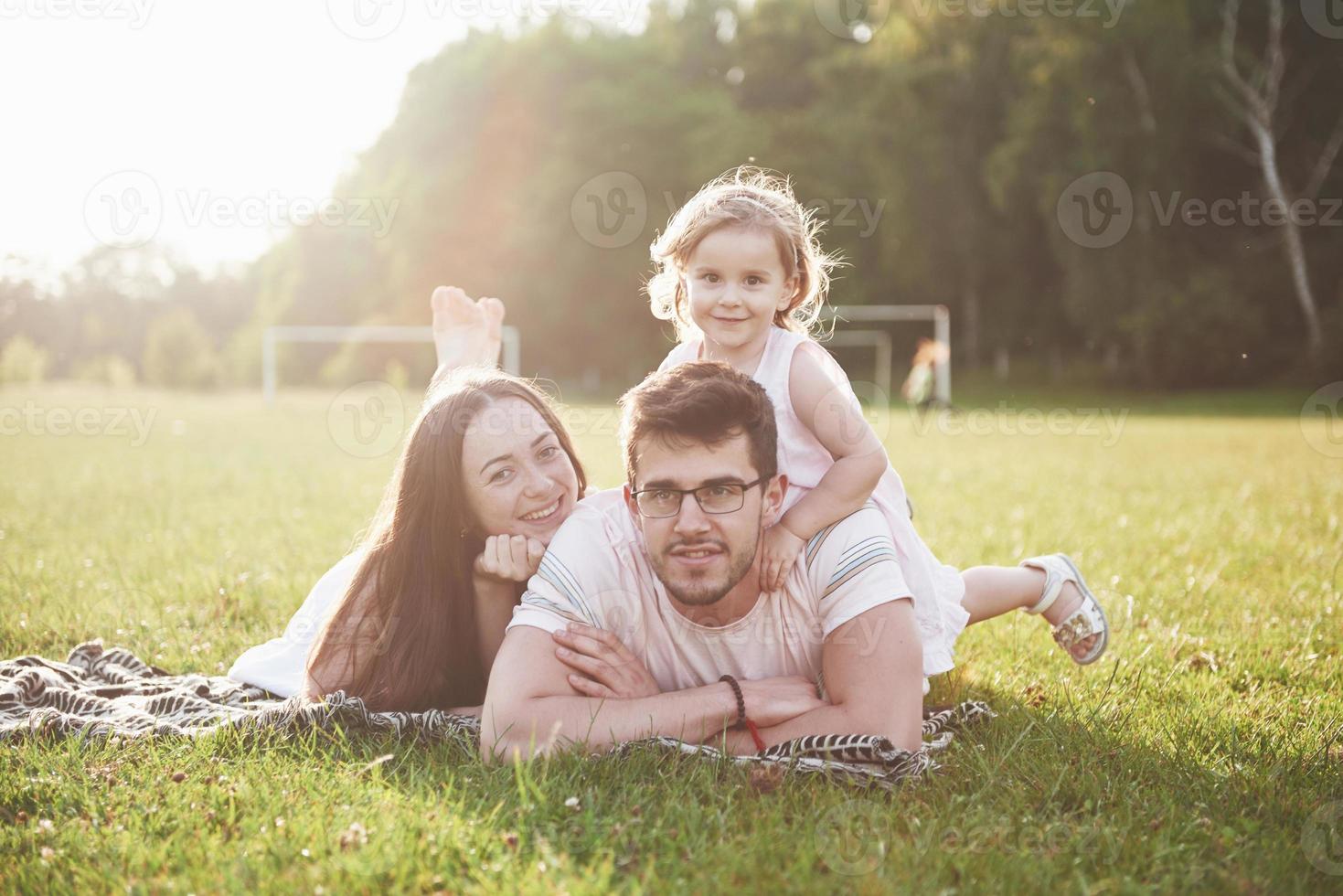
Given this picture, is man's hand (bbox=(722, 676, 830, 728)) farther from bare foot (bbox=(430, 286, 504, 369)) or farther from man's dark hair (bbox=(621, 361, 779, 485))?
bare foot (bbox=(430, 286, 504, 369))

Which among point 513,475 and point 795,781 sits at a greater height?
point 513,475

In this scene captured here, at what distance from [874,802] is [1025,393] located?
29754 millimetres


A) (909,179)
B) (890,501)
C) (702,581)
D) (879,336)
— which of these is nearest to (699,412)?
(702,581)

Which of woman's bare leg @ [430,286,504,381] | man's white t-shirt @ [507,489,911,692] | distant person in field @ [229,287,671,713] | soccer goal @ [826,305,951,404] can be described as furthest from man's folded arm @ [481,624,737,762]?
soccer goal @ [826,305,951,404]

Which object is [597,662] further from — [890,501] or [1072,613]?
[1072,613]

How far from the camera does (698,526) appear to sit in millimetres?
2959

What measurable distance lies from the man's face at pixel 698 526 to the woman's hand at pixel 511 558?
550mm

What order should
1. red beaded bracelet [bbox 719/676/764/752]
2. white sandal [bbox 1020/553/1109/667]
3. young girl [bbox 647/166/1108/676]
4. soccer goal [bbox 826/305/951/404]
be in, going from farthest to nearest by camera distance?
soccer goal [bbox 826/305/951/404], white sandal [bbox 1020/553/1109/667], young girl [bbox 647/166/1108/676], red beaded bracelet [bbox 719/676/764/752]

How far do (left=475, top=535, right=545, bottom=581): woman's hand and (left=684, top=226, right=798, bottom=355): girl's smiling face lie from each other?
1.15m

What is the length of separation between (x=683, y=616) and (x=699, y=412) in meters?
0.71

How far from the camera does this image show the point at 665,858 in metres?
2.43

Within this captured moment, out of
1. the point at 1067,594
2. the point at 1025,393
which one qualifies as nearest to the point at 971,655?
the point at 1067,594

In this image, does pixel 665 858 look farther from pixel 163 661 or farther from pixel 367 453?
pixel 367 453

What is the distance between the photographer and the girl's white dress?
357 centimetres
